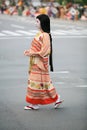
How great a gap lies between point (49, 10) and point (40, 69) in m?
36.5

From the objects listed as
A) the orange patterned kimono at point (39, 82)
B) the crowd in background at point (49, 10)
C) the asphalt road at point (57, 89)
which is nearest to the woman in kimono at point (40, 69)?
the orange patterned kimono at point (39, 82)

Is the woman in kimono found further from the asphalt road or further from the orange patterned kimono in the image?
the asphalt road

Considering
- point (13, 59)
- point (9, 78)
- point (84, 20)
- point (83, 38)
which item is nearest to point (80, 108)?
point (9, 78)

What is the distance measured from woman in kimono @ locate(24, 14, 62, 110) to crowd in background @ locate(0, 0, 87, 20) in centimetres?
3145

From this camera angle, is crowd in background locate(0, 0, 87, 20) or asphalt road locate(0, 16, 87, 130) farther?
crowd in background locate(0, 0, 87, 20)

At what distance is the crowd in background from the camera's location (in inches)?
1638

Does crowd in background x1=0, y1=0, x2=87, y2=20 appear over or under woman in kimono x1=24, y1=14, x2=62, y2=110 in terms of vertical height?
over

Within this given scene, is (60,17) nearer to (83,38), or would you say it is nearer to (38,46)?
(83,38)

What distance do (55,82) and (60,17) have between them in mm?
32820

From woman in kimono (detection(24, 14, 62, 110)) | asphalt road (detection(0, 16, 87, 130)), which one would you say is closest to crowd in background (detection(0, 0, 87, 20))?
asphalt road (detection(0, 16, 87, 130))

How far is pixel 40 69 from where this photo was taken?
31.3 feet

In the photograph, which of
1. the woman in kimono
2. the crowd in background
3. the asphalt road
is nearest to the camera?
the asphalt road

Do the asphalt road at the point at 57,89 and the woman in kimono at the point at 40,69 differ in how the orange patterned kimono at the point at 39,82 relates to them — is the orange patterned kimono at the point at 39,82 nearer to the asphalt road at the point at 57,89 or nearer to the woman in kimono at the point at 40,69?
the woman in kimono at the point at 40,69

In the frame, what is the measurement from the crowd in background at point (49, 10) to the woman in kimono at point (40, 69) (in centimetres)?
3145
